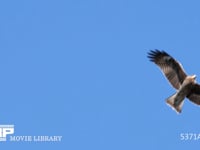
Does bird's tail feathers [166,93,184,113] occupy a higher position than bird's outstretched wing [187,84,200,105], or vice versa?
bird's outstretched wing [187,84,200,105]

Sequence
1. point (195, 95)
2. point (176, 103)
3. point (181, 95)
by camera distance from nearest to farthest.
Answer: point (176, 103) → point (181, 95) → point (195, 95)

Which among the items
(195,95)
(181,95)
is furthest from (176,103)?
(195,95)

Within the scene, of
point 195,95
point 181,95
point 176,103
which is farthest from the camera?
point 195,95

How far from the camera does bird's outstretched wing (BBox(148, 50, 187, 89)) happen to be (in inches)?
528

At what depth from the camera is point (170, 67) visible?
1360 cm

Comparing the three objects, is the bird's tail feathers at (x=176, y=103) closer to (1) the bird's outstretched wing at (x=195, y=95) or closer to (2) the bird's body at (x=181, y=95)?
(2) the bird's body at (x=181, y=95)

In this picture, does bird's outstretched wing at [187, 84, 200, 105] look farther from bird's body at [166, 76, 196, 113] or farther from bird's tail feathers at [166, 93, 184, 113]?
bird's tail feathers at [166, 93, 184, 113]

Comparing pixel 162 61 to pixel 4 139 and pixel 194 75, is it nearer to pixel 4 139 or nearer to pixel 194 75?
pixel 194 75

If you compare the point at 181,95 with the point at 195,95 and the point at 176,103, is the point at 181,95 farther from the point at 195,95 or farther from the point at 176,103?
the point at 195,95

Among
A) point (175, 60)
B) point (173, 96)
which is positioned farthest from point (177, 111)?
point (175, 60)

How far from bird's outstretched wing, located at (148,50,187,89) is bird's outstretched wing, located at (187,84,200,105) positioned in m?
0.34

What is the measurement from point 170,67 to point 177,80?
15.4 inches

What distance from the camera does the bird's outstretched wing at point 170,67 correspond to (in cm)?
1341

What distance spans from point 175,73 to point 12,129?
4128 millimetres
